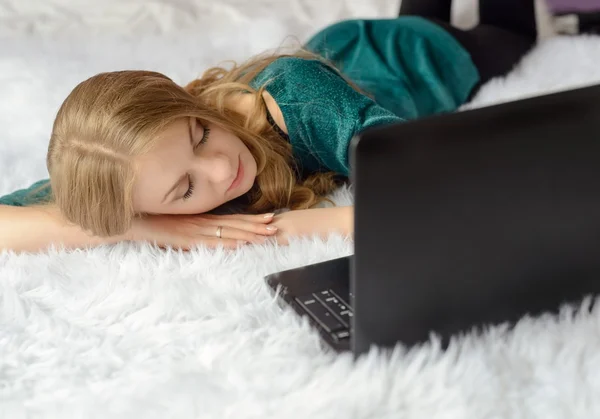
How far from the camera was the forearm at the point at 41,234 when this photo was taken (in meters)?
0.88

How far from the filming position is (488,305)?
57cm

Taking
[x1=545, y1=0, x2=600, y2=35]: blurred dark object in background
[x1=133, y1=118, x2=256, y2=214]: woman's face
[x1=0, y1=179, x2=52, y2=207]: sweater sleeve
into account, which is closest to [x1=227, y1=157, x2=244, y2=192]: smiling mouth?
→ [x1=133, y1=118, x2=256, y2=214]: woman's face

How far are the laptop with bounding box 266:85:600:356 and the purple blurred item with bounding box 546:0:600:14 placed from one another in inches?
46.7

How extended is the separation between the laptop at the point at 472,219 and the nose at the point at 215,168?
0.99ft

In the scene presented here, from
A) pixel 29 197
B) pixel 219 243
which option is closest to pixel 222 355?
pixel 219 243

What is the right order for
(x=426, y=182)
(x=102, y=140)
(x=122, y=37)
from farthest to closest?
(x=122, y=37), (x=102, y=140), (x=426, y=182)

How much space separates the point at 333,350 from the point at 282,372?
5 centimetres

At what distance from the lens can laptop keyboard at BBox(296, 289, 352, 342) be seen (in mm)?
597

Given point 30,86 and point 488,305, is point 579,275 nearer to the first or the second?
point 488,305

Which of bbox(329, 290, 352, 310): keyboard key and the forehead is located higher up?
the forehead

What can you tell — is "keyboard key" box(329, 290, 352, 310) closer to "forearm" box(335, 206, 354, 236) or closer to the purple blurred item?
"forearm" box(335, 206, 354, 236)

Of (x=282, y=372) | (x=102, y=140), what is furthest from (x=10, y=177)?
(x=282, y=372)

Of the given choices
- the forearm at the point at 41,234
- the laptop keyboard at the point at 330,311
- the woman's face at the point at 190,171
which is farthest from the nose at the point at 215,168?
the laptop keyboard at the point at 330,311

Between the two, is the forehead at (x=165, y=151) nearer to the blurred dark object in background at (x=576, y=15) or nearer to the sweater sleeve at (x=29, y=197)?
the sweater sleeve at (x=29, y=197)
